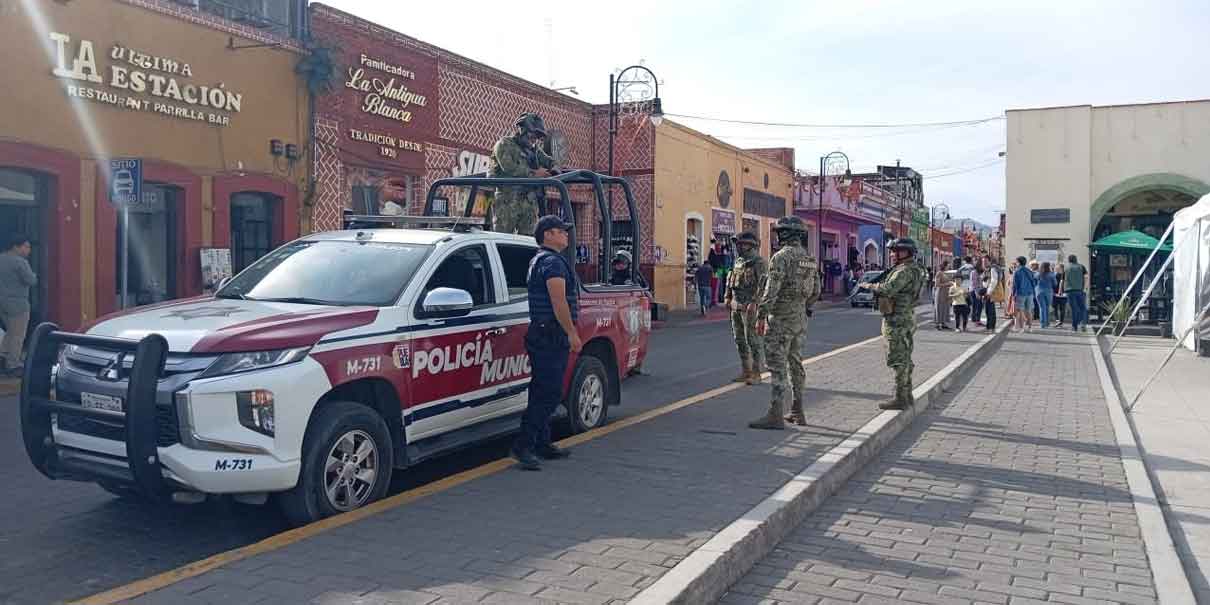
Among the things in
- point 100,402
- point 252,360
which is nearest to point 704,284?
point 252,360

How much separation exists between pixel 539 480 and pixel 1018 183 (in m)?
27.7

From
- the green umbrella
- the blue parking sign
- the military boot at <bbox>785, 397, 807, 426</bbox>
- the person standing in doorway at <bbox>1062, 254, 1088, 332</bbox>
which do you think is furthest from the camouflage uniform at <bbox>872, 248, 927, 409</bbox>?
the green umbrella

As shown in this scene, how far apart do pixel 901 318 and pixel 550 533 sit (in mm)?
5501

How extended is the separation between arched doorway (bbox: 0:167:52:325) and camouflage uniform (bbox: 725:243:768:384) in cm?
915

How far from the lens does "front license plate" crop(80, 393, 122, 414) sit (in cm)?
479

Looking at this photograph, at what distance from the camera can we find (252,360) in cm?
485

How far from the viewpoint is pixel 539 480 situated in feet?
20.2

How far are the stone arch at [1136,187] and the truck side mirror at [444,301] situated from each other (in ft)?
91.8

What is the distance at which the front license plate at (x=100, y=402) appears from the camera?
15.7 ft

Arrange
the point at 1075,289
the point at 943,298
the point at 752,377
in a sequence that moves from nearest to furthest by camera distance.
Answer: the point at 752,377, the point at 943,298, the point at 1075,289

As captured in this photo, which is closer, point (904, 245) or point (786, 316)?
point (786, 316)

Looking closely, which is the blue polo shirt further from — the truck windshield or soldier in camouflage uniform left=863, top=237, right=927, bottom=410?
soldier in camouflage uniform left=863, top=237, right=927, bottom=410

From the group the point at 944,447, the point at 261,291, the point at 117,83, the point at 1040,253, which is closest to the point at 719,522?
the point at 261,291

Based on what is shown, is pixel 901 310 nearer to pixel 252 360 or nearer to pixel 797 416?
pixel 797 416
